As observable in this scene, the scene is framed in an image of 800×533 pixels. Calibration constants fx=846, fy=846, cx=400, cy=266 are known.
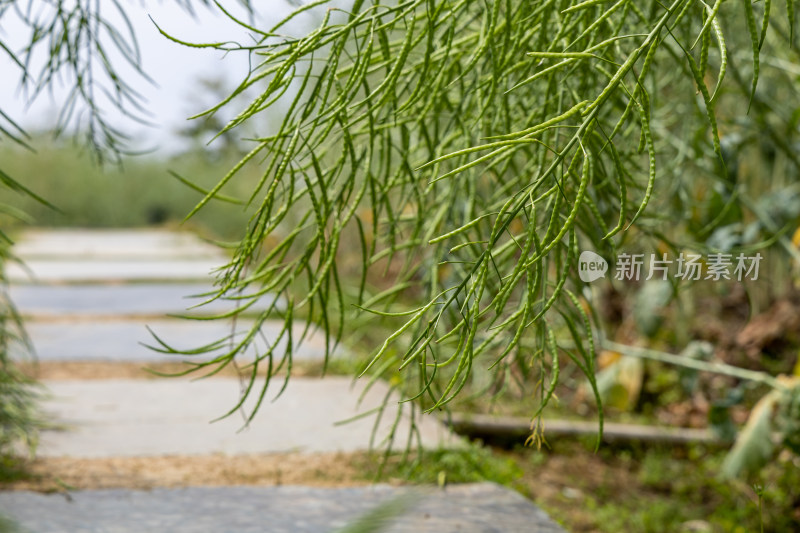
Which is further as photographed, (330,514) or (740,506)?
(740,506)

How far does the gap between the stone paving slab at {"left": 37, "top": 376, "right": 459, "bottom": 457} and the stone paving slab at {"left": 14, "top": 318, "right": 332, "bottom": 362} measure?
47 cm

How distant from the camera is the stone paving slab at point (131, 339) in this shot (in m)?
3.85

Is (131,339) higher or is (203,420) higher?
(131,339)

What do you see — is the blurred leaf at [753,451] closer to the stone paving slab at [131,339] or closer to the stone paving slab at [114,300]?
the stone paving slab at [131,339]

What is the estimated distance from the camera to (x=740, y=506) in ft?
8.34

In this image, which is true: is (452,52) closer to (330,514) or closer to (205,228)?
(330,514)

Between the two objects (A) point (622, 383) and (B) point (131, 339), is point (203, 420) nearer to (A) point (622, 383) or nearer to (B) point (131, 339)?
(A) point (622, 383)

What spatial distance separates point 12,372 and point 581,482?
173 centimetres

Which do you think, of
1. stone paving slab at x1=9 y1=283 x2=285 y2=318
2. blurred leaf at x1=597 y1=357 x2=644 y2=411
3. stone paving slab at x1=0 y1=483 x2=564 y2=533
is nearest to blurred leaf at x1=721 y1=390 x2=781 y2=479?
blurred leaf at x1=597 y1=357 x2=644 y2=411

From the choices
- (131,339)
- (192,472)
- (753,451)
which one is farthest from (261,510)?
(131,339)

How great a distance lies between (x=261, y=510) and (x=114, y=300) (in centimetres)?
470

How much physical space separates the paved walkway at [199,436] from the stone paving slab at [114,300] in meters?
0.06

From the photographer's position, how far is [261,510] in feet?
5.56

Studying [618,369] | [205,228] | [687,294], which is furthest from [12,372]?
[205,228]
